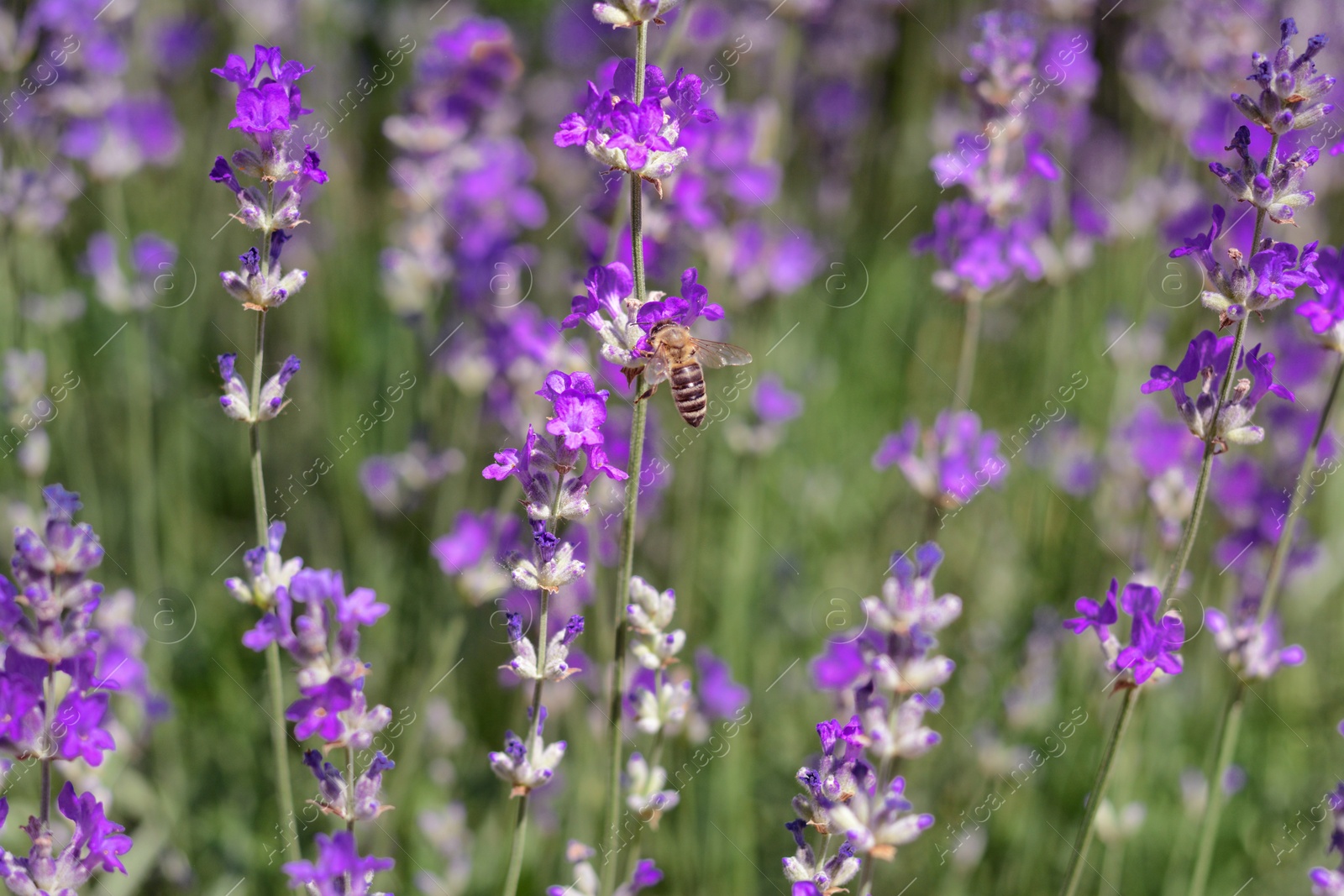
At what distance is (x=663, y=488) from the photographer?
3.79 m

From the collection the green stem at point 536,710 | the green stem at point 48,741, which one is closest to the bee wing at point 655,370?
the green stem at point 536,710

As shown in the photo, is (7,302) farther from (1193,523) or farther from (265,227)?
(1193,523)

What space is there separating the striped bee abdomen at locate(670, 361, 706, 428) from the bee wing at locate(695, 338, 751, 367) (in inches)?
5.3

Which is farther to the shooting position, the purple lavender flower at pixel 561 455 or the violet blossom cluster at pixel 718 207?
the violet blossom cluster at pixel 718 207

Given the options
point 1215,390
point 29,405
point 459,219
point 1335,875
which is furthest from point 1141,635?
point 29,405

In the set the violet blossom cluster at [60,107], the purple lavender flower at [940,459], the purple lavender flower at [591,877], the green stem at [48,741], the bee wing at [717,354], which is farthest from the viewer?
the violet blossom cluster at [60,107]

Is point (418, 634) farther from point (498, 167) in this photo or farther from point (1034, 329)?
point (1034, 329)

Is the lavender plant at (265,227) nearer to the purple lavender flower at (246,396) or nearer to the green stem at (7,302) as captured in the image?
the purple lavender flower at (246,396)

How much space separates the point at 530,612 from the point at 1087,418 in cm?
278

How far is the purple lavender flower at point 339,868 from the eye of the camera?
1.63 meters

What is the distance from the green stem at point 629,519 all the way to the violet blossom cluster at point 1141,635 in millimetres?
755

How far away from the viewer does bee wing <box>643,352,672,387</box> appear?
193 cm

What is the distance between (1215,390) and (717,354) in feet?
3.49

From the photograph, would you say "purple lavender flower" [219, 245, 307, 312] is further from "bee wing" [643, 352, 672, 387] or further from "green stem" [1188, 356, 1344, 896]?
"green stem" [1188, 356, 1344, 896]
